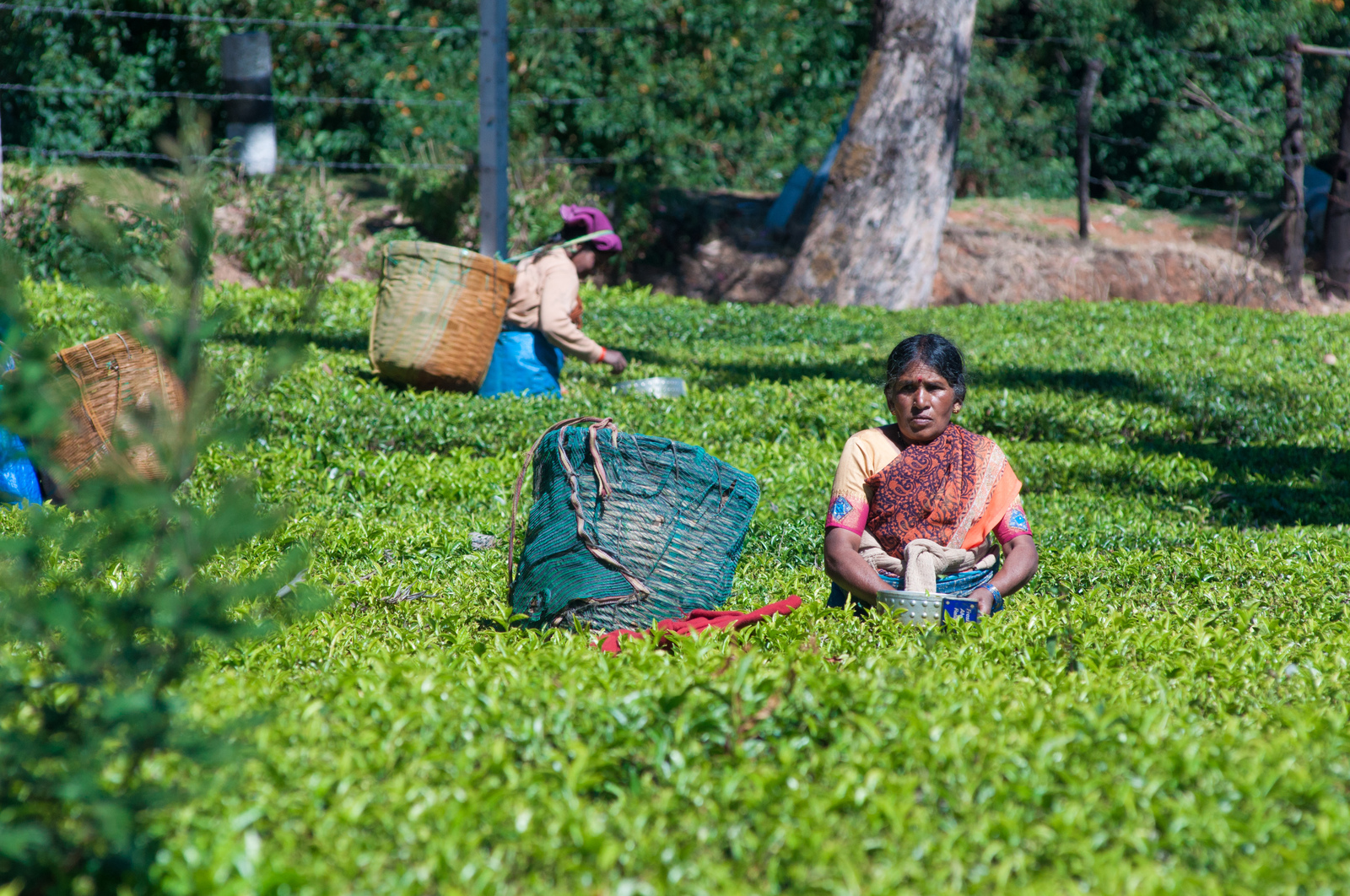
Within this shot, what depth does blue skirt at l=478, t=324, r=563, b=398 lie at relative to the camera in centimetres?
789

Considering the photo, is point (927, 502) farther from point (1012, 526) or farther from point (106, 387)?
point (106, 387)

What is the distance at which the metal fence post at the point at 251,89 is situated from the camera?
1381 centimetres

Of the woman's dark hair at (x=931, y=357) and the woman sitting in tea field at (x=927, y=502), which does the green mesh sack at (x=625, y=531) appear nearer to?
the woman sitting in tea field at (x=927, y=502)

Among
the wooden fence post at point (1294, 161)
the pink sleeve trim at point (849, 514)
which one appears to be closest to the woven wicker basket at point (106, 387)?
the pink sleeve trim at point (849, 514)

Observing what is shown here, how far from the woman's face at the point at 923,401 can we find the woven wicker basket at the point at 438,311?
154 inches

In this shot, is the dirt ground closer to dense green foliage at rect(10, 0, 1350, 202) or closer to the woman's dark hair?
dense green foliage at rect(10, 0, 1350, 202)

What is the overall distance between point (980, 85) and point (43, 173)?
42.0 ft

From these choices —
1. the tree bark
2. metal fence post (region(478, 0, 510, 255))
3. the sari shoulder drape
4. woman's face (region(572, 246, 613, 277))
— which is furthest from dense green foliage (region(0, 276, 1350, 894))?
the tree bark

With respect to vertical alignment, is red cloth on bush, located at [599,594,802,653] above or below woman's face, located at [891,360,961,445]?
below

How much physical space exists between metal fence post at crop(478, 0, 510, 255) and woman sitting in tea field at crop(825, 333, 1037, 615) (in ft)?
24.9

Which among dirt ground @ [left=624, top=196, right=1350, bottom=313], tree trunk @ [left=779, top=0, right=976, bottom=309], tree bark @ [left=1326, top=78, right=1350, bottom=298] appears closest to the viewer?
tree trunk @ [left=779, top=0, right=976, bottom=309]

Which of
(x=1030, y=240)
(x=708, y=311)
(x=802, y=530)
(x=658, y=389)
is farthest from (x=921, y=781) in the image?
(x=1030, y=240)

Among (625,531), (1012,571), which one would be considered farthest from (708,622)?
(1012,571)

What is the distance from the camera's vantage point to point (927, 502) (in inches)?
156
